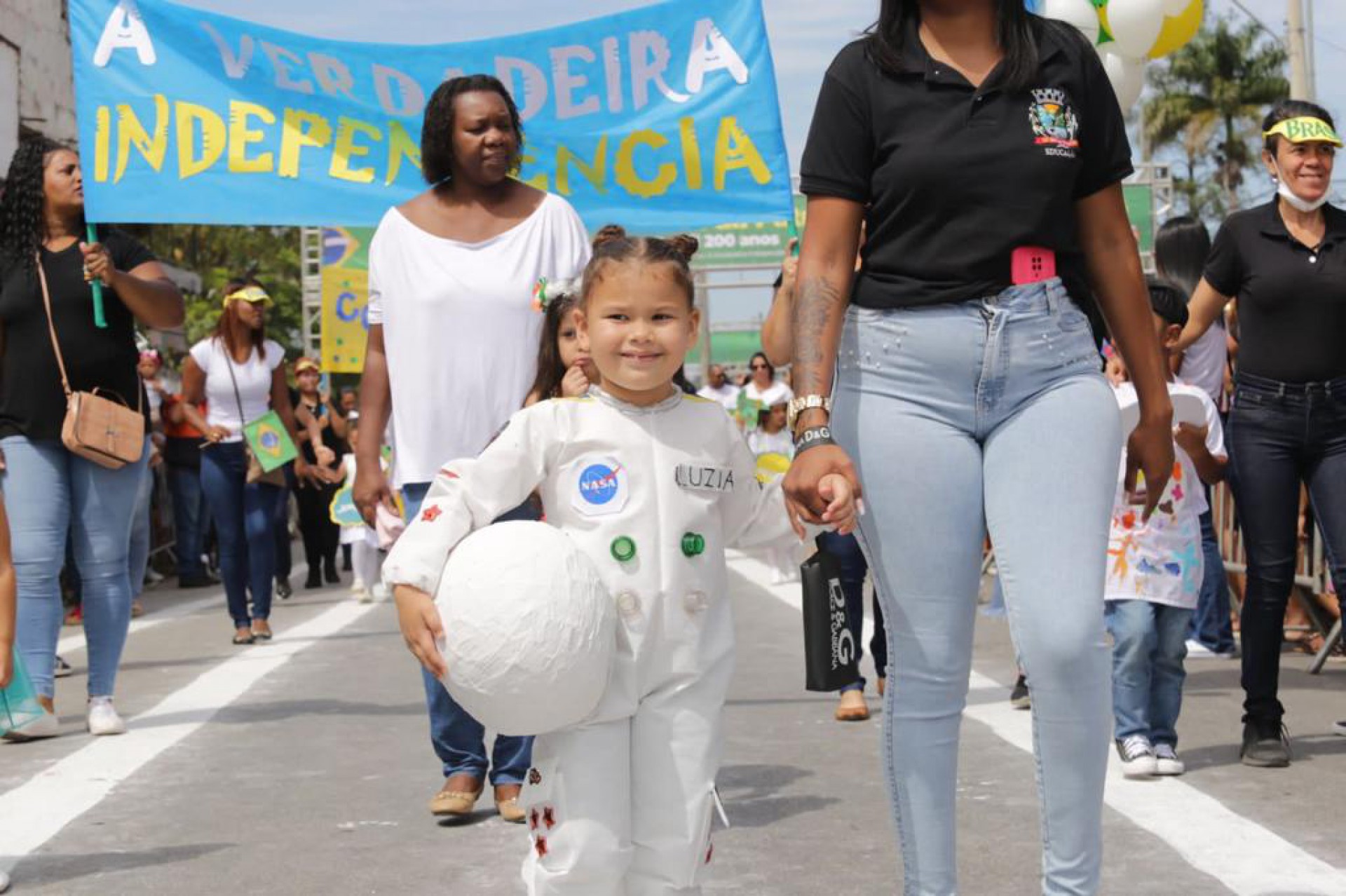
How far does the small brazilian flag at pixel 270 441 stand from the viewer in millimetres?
11836

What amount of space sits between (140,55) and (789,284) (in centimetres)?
438

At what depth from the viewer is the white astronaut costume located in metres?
4.01

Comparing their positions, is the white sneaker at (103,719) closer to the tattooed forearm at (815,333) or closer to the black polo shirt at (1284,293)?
the black polo shirt at (1284,293)

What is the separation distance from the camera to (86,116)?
8.70 metres

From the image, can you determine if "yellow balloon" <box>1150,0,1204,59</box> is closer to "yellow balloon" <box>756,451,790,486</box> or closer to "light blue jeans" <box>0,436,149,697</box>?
"yellow balloon" <box>756,451,790,486</box>

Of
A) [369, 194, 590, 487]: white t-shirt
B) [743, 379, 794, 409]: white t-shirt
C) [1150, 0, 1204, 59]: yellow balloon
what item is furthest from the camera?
[743, 379, 794, 409]: white t-shirt

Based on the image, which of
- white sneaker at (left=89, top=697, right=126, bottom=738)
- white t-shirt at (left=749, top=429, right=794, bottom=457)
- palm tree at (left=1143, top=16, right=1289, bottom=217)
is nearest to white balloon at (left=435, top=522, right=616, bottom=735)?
white sneaker at (left=89, top=697, right=126, bottom=738)

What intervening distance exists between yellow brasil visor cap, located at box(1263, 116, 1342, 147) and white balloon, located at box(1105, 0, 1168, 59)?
114 cm

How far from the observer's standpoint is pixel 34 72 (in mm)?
19750

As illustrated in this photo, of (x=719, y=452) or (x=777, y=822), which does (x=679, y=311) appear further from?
(x=777, y=822)

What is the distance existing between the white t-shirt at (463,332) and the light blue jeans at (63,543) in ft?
8.32

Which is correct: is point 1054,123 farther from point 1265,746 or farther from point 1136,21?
point 1136,21

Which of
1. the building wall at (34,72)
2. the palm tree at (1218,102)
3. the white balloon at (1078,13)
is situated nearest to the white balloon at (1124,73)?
the white balloon at (1078,13)

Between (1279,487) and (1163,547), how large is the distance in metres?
0.52
